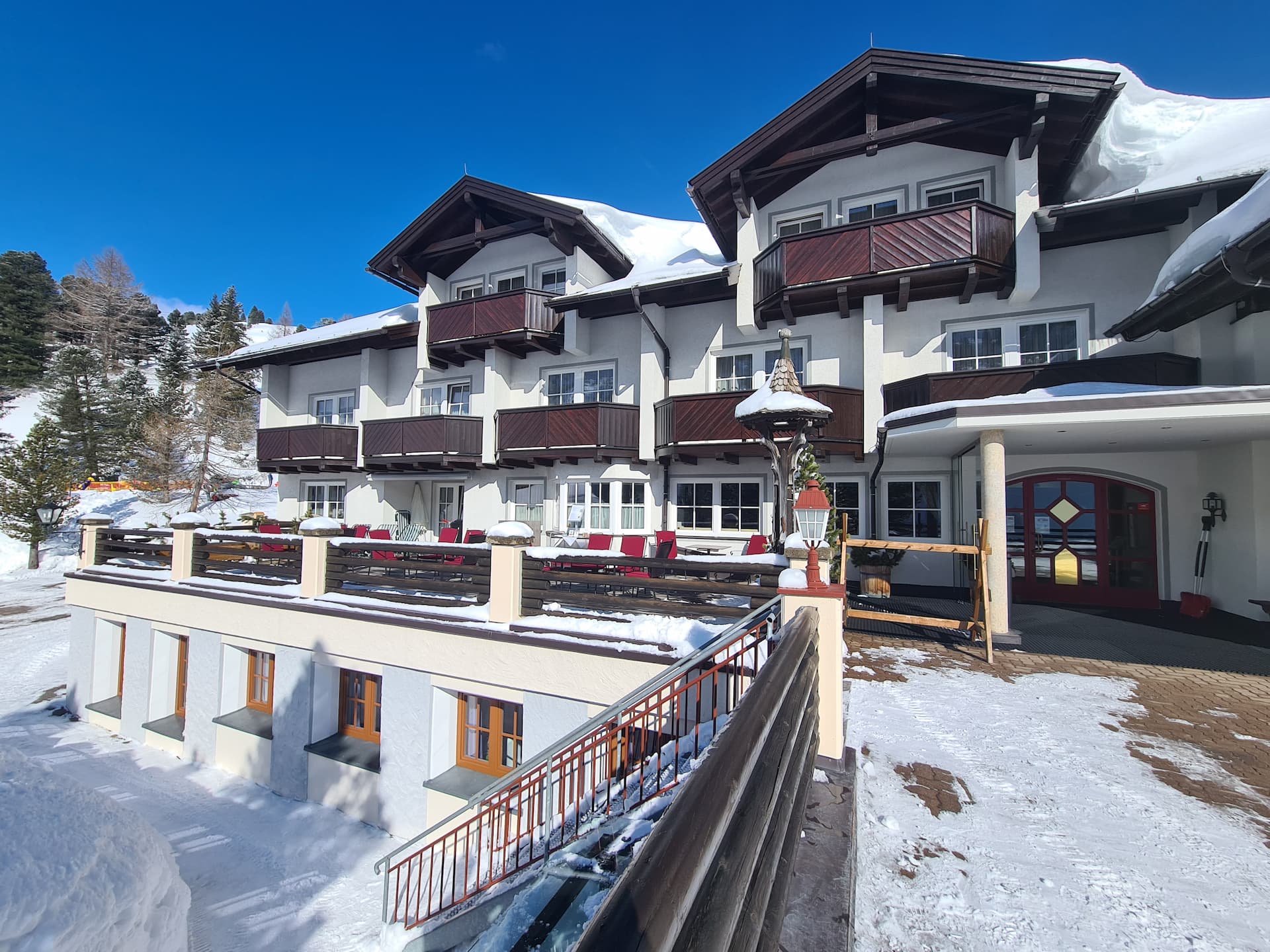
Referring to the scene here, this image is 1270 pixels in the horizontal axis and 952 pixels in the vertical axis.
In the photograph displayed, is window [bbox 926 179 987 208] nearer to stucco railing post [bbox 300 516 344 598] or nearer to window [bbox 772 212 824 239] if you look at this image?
window [bbox 772 212 824 239]

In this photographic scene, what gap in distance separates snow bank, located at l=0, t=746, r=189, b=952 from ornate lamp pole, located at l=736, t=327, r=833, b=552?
25.2 ft

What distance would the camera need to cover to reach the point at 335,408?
63.4ft

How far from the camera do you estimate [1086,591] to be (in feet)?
34.1

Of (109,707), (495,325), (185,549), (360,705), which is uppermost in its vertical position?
(495,325)

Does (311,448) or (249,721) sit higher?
(311,448)

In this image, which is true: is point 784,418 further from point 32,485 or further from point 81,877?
point 32,485

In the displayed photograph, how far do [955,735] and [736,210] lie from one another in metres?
12.5

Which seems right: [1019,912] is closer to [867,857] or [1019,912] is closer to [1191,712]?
[867,857]

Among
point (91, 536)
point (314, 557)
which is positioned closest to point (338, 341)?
point (91, 536)

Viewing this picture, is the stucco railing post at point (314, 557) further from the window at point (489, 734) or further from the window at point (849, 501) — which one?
the window at point (849, 501)

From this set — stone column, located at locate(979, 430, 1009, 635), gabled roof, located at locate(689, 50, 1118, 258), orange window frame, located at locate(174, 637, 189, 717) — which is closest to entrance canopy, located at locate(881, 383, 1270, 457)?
stone column, located at locate(979, 430, 1009, 635)

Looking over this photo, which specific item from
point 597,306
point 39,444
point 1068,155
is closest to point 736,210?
point 597,306

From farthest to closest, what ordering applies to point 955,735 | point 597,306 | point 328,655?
point 597,306, point 328,655, point 955,735

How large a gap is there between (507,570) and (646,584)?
1.93 meters
